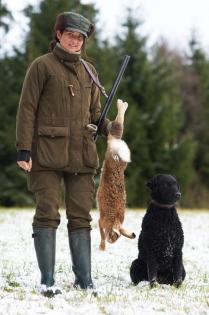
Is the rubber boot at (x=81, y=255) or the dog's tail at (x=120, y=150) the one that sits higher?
the dog's tail at (x=120, y=150)

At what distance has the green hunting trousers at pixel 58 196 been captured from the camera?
514 centimetres

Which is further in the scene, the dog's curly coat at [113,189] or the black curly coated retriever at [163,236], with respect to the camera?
the black curly coated retriever at [163,236]

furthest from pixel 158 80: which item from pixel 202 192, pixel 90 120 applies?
pixel 90 120

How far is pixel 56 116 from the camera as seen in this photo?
17.0 feet

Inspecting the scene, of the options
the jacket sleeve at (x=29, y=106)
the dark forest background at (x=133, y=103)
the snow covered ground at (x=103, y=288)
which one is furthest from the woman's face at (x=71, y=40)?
the dark forest background at (x=133, y=103)

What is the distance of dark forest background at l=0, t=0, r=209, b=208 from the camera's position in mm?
25906

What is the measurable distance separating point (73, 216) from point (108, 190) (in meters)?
0.36

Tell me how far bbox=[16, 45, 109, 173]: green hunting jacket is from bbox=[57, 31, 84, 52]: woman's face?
53mm

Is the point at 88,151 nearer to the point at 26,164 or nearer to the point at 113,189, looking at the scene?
the point at 113,189

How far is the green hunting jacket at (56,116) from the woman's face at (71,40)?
53 mm

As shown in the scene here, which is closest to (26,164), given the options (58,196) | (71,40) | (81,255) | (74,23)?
(58,196)

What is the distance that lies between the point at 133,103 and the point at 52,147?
23.8 metres

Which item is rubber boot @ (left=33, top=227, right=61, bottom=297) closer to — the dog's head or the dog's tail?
the dog's tail

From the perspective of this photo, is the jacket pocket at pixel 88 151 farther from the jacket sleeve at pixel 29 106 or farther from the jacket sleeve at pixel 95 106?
the jacket sleeve at pixel 29 106
